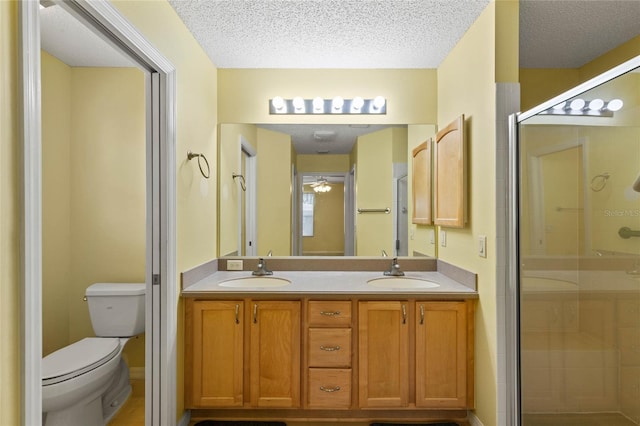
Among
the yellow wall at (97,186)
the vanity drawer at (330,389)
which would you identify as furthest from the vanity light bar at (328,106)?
the vanity drawer at (330,389)

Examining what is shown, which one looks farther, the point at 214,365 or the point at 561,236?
the point at 214,365

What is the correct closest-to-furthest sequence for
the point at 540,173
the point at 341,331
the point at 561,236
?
the point at 561,236 < the point at 540,173 < the point at 341,331

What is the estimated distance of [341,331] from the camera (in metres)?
2.12

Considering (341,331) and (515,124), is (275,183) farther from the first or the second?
(515,124)

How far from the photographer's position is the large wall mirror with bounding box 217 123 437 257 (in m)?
2.74

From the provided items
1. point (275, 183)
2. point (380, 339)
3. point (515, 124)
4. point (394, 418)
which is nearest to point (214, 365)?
point (380, 339)

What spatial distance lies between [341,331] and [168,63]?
1.76 metres

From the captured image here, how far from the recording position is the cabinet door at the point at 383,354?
2102mm

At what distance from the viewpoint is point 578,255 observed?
1.41m

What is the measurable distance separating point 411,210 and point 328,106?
1011 millimetres

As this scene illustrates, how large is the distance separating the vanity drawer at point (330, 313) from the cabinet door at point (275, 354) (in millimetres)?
95

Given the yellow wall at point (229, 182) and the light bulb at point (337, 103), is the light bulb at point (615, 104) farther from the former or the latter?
the yellow wall at point (229, 182)

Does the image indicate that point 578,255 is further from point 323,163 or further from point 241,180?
point 241,180

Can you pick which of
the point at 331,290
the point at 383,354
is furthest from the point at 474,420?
the point at 331,290
